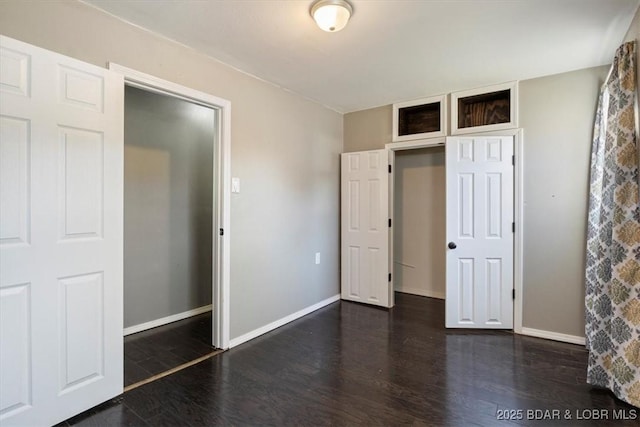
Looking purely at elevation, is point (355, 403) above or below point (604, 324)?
below

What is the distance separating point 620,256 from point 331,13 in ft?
7.48

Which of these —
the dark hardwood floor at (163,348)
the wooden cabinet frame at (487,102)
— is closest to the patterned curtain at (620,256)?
the wooden cabinet frame at (487,102)

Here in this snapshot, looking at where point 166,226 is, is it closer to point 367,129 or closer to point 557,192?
point 367,129

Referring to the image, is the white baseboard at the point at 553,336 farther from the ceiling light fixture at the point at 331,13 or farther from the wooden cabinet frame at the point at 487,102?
the ceiling light fixture at the point at 331,13

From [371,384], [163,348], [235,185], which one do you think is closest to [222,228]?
[235,185]

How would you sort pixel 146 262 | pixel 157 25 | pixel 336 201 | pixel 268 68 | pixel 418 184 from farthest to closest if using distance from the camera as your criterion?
pixel 418 184, pixel 336 201, pixel 146 262, pixel 268 68, pixel 157 25

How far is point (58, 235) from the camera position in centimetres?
169

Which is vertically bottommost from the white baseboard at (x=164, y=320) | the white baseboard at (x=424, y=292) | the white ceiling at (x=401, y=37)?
the white baseboard at (x=164, y=320)

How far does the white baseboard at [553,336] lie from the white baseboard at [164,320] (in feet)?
11.3

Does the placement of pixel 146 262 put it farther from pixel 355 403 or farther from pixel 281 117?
pixel 355 403

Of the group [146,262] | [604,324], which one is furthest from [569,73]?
[146,262]

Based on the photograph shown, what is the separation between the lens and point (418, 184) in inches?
172

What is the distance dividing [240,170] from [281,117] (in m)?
0.82

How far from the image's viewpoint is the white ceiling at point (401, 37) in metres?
1.90
